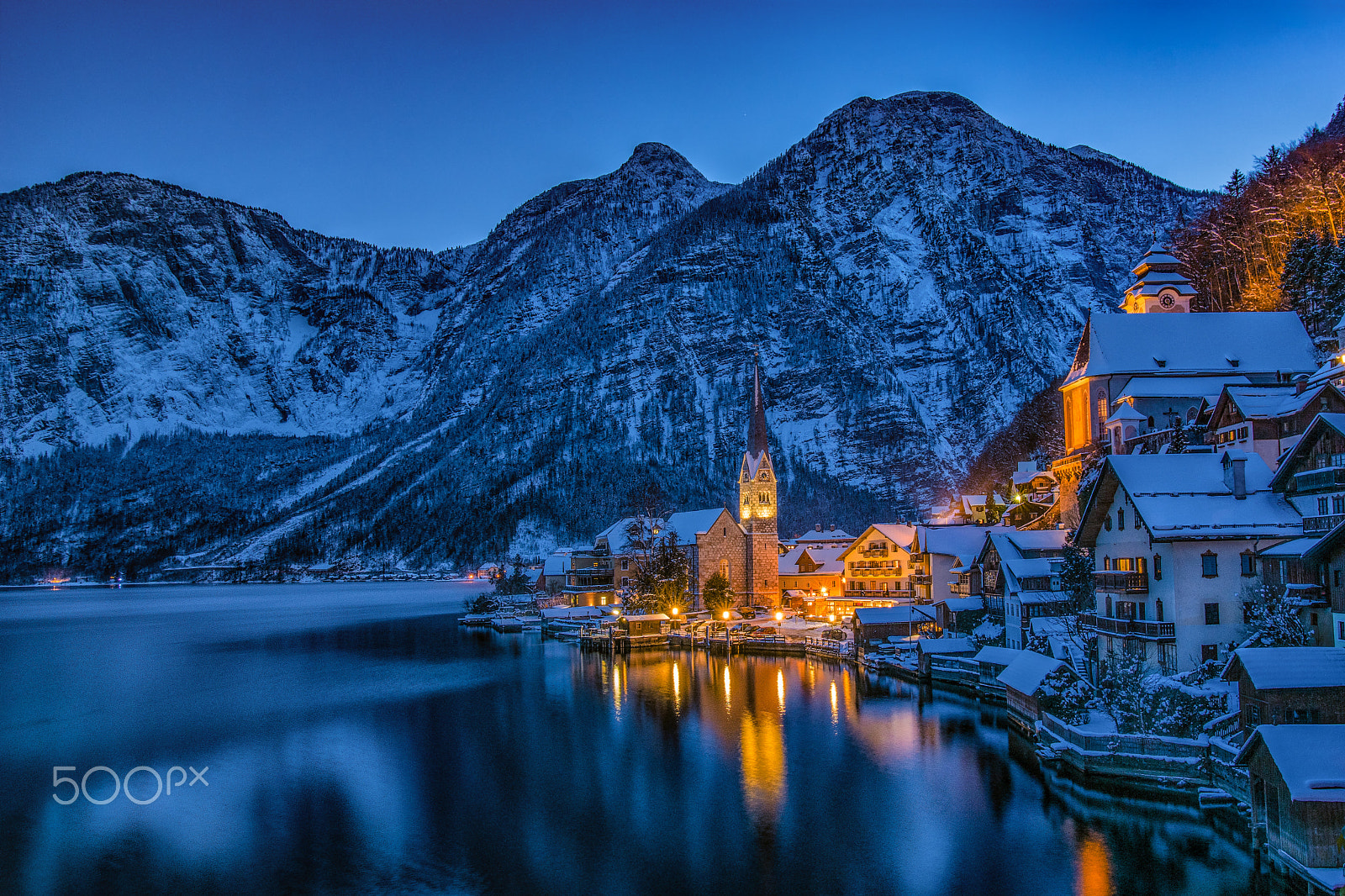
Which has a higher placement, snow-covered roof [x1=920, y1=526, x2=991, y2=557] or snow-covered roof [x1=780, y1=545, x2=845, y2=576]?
snow-covered roof [x1=920, y1=526, x2=991, y2=557]

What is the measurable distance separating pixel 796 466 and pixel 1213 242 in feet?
401

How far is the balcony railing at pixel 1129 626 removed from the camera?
91.3ft

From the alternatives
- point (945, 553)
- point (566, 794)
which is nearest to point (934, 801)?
point (566, 794)

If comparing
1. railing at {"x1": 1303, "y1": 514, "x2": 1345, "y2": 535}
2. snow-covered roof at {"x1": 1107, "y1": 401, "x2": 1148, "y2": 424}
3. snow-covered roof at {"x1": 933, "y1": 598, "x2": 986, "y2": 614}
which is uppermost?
snow-covered roof at {"x1": 1107, "y1": 401, "x2": 1148, "y2": 424}

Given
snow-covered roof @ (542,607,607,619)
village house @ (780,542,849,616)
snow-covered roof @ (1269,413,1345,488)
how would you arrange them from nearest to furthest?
1. snow-covered roof @ (1269,413,1345,488)
2. village house @ (780,542,849,616)
3. snow-covered roof @ (542,607,607,619)

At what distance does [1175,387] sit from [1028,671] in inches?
864

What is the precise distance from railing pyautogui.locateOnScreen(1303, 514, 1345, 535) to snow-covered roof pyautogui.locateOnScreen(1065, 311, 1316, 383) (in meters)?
20.6

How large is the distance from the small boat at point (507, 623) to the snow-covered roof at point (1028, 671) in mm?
55989

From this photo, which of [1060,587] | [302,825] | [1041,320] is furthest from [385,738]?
[1041,320]

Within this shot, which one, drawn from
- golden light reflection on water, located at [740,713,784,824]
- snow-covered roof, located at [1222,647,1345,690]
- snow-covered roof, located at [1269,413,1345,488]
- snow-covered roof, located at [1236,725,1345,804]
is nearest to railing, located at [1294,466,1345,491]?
snow-covered roof, located at [1269,413,1345,488]

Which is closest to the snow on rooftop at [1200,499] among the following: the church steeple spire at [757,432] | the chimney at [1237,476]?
the chimney at [1237,476]

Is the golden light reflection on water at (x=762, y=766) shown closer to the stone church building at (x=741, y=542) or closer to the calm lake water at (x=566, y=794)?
the calm lake water at (x=566, y=794)

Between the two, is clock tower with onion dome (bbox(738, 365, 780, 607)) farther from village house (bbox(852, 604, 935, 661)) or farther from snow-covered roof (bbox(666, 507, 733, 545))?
village house (bbox(852, 604, 935, 661))

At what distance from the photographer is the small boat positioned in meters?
81.9
